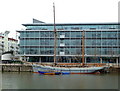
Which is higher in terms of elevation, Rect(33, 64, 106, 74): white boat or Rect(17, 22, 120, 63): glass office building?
Rect(17, 22, 120, 63): glass office building

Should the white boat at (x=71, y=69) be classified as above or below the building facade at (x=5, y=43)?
below

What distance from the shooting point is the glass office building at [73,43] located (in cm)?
8181

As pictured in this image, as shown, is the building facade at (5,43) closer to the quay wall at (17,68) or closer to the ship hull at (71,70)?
the quay wall at (17,68)

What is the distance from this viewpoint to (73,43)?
273 feet

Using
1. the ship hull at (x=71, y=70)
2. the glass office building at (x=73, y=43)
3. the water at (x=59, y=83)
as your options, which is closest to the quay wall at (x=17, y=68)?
the ship hull at (x=71, y=70)

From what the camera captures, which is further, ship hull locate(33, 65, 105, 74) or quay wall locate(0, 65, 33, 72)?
quay wall locate(0, 65, 33, 72)

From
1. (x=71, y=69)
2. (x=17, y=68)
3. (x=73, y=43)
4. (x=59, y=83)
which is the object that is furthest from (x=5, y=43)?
(x=59, y=83)

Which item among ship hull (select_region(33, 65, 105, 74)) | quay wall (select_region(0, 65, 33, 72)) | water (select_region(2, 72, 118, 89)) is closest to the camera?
water (select_region(2, 72, 118, 89))

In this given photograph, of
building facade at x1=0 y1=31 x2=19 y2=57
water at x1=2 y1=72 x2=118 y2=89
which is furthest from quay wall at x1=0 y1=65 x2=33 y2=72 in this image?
building facade at x1=0 y1=31 x2=19 y2=57

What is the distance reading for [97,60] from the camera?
83.0 metres

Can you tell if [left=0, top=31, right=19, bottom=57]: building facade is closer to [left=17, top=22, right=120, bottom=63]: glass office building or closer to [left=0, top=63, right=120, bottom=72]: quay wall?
[left=17, top=22, right=120, bottom=63]: glass office building

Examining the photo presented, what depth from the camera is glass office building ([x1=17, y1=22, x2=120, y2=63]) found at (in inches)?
3221

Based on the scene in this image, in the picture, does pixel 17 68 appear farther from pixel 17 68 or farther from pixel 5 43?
pixel 5 43

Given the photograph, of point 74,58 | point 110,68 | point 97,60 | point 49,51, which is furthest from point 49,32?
point 110,68
